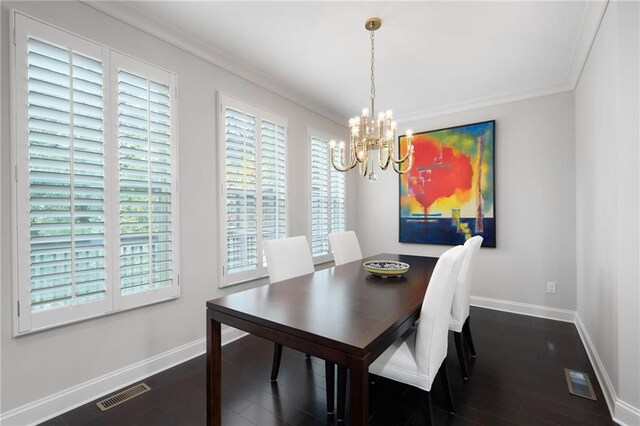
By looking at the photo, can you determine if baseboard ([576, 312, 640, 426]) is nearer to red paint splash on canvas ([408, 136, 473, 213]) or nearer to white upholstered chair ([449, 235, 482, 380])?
white upholstered chair ([449, 235, 482, 380])

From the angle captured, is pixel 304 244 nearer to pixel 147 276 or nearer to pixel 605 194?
pixel 147 276

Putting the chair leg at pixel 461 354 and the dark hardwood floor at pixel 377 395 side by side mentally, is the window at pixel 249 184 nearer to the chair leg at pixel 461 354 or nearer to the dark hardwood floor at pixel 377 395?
the dark hardwood floor at pixel 377 395

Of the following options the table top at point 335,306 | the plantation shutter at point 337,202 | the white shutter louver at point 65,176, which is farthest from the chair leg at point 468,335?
the white shutter louver at point 65,176

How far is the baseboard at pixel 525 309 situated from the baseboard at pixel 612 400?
0.88 m

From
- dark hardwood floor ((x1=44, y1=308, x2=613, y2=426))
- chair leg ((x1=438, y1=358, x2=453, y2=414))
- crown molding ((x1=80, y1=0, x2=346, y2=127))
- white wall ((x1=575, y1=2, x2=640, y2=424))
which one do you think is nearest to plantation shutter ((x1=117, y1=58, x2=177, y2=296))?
crown molding ((x1=80, y1=0, x2=346, y2=127))

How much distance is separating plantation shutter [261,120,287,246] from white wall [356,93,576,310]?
2.41m

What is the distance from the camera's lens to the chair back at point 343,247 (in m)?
2.93

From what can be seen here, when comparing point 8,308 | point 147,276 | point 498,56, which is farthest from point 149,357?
point 498,56

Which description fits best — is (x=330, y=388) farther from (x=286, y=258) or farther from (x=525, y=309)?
(x=525, y=309)

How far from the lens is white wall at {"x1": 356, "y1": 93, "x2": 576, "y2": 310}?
3.32 m

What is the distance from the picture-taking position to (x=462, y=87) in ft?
11.2

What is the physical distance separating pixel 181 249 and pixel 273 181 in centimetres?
122

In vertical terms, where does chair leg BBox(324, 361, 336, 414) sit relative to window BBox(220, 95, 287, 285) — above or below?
below

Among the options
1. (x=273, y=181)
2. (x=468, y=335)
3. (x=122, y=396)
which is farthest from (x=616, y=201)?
(x=122, y=396)
